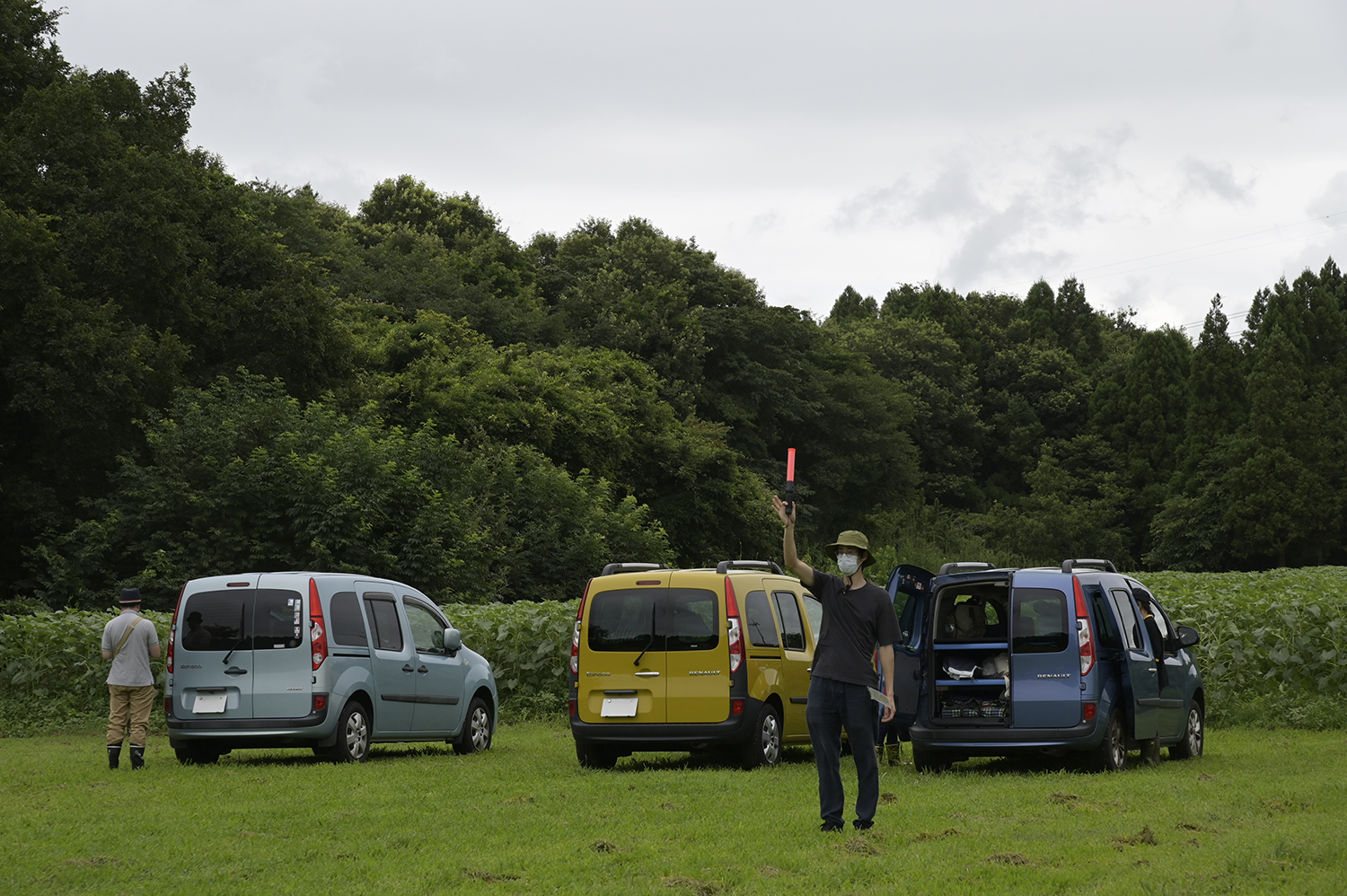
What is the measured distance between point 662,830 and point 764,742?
15.6ft

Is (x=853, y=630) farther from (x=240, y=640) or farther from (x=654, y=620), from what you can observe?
(x=240, y=640)

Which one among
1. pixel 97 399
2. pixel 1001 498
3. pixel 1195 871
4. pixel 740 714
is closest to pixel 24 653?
pixel 97 399

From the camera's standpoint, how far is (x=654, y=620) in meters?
14.2

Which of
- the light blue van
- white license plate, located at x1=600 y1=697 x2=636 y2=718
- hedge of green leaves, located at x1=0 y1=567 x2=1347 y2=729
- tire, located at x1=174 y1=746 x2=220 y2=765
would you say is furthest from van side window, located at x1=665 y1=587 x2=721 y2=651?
hedge of green leaves, located at x1=0 y1=567 x2=1347 y2=729

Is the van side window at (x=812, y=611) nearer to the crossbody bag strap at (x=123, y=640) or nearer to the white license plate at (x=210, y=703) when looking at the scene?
the white license plate at (x=210, y=703)

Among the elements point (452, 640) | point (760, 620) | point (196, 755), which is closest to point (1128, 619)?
point (760, 620)

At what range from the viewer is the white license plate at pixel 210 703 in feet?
47.0

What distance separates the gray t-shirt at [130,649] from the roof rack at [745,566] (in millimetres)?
5773

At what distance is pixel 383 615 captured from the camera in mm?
15547

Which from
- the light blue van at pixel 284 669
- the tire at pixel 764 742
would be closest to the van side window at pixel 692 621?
the tire at pixel 764 742

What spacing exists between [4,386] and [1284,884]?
1090 inches

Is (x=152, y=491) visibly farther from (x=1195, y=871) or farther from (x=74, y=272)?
(x=1195, y=871)

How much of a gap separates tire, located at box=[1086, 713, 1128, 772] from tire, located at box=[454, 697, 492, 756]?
23.1ft

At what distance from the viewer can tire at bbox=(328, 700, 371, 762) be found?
14.4m
